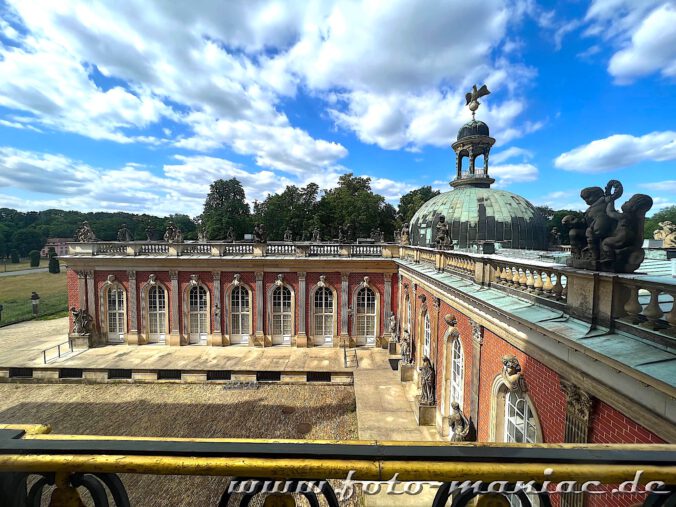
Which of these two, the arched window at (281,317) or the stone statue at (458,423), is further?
the arched window at (281,317)

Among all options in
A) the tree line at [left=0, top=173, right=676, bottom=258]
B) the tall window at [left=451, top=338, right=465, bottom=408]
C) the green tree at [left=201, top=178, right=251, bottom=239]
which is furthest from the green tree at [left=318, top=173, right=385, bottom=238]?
the tall window at [left=451, top=338, right=465, bottom=408]

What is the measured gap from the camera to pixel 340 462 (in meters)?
1.52

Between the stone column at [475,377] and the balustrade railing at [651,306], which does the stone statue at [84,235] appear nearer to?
the stone column at [475,377]

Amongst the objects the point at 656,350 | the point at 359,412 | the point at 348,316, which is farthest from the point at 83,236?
the point at 656,350

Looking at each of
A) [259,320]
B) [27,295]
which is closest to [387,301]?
[259,320]

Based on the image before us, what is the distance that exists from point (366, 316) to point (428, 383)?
35.0ft

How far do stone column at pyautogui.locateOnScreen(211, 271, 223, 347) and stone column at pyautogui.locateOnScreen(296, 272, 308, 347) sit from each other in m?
5.58

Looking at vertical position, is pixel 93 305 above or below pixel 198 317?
above

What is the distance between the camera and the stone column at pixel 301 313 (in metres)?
23.3

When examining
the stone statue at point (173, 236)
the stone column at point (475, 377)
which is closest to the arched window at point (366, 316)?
the stone statue at point (173, 236)

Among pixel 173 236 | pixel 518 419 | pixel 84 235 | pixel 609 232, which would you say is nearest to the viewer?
pixel 609 232

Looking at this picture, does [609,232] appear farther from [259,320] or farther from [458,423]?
[259,320]

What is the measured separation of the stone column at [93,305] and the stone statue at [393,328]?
20.7 metres

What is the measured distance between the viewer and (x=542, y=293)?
670cm
